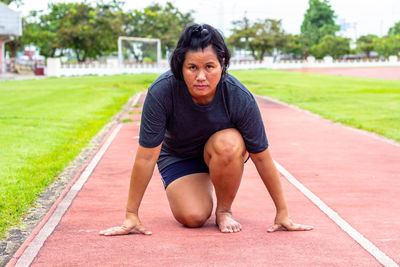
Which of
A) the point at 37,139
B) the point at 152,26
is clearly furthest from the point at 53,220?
the point at 152,26

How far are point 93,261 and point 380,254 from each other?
196 centimetres

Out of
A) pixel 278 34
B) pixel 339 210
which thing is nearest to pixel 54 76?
pixel 278 34

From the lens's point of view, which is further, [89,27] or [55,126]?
[89,27]

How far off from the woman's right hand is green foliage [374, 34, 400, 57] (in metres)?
97.8

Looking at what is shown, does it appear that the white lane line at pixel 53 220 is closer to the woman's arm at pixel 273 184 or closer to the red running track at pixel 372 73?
the woman's arm at pixel 273 184

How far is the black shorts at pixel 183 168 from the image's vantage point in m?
5.29

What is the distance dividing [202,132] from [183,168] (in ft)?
1.56

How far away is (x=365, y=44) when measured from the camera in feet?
338

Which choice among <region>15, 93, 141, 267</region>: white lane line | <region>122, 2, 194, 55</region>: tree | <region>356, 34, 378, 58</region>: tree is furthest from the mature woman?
<region>356, 34, 378, 58</region>: tree

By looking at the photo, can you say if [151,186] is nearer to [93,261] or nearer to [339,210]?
[339,210]

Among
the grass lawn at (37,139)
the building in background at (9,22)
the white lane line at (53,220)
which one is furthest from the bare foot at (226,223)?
the building in background at (9,22)

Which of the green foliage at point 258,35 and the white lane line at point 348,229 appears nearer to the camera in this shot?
the white lane line at point 348,229

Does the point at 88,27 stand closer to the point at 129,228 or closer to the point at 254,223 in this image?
the point at 254,223

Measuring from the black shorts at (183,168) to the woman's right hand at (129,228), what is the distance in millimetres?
486
